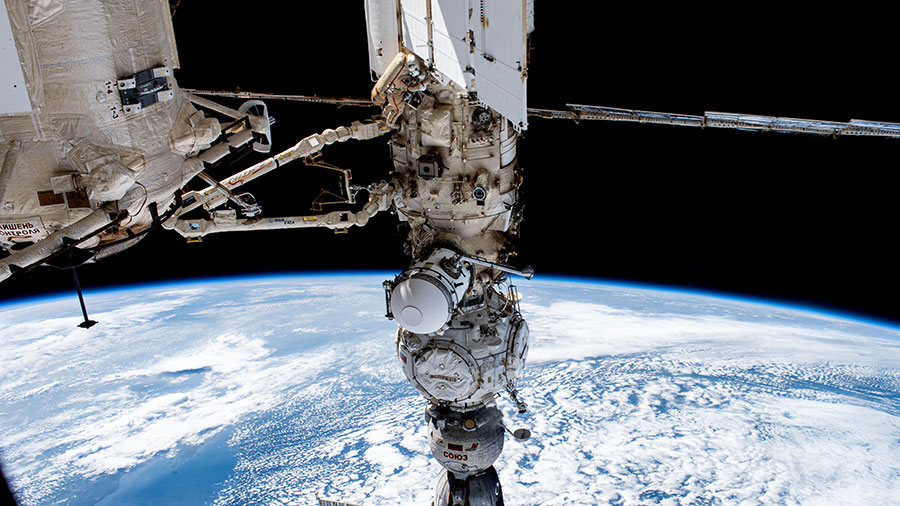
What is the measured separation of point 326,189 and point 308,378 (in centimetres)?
1525

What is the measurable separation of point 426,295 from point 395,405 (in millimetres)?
13914

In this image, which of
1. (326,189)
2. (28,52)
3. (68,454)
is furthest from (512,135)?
(68,454)

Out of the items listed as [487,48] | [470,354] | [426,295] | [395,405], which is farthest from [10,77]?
[395,405]

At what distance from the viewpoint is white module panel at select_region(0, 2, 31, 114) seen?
2123 millimetres

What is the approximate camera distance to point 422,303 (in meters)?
4.03

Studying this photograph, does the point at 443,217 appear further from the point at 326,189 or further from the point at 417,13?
the point at 417,13

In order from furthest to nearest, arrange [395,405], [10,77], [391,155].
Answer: [395,405] < [391,155] < [10,77]

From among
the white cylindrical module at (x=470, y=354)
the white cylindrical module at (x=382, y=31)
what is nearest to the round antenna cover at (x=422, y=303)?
the white cylindrical module at (x=470, y=354)

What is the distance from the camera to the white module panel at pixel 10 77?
6.97 feet

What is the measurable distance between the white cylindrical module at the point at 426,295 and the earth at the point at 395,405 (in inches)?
359

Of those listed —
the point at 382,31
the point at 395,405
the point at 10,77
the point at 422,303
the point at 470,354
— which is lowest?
the point at 395,405

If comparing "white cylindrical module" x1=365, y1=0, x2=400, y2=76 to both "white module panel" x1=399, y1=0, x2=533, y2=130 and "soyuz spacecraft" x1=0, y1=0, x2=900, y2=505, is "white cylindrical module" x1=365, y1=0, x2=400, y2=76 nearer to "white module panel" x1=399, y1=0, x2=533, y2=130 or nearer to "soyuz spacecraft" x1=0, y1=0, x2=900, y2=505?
"soyuz spacecraft" x1=0, y1=0, x2=900, y2=505

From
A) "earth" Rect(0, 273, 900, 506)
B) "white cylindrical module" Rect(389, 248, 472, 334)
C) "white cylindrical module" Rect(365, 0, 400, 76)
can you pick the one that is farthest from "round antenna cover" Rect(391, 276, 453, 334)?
"earth" Rect(0, 273, 900, 506)

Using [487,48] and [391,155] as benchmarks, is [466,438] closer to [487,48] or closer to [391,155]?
[391,155]
